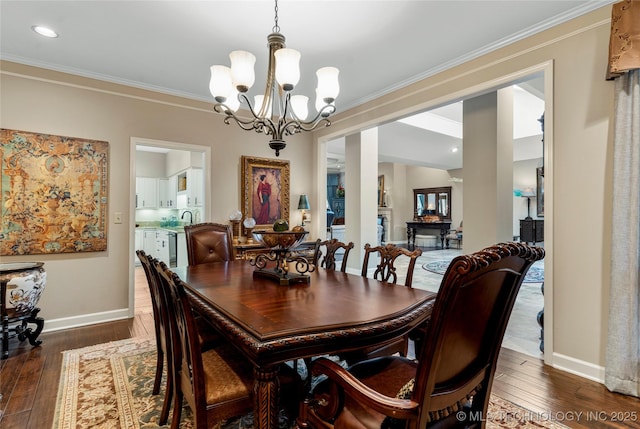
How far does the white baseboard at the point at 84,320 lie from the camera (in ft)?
10.8

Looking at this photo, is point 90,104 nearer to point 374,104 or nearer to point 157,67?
point 157,67

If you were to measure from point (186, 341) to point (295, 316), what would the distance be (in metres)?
0.46

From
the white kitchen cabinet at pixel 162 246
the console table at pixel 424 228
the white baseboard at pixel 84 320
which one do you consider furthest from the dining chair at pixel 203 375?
the console table at pixel 424 228

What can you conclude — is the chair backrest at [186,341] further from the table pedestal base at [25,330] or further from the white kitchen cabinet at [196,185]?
the white kitchen cabinet at [196,185]

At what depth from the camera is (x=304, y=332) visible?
1.16 metres

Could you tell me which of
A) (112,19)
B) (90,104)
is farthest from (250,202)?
(112,19)

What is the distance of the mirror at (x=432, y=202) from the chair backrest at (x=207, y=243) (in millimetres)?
9136

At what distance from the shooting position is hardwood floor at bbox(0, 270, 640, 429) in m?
1.84

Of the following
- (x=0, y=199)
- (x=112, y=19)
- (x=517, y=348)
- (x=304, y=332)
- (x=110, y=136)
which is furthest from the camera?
(x=110, y=136)

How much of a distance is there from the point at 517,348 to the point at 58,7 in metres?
4.63

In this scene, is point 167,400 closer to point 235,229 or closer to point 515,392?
point 515,392

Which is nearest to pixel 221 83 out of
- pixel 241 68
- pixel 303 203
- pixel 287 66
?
pixel 241 68

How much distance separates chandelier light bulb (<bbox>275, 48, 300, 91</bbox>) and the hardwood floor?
2475 mm

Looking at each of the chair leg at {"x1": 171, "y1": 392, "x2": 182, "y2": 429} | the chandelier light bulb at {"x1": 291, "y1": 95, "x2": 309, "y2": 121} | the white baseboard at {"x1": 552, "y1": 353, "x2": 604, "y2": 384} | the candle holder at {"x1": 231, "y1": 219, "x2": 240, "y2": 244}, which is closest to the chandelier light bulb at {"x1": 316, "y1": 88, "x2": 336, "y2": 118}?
the chandelier light bulb at {"x1": 291, "y1": 95, "x2": 309, "y2": 121}
